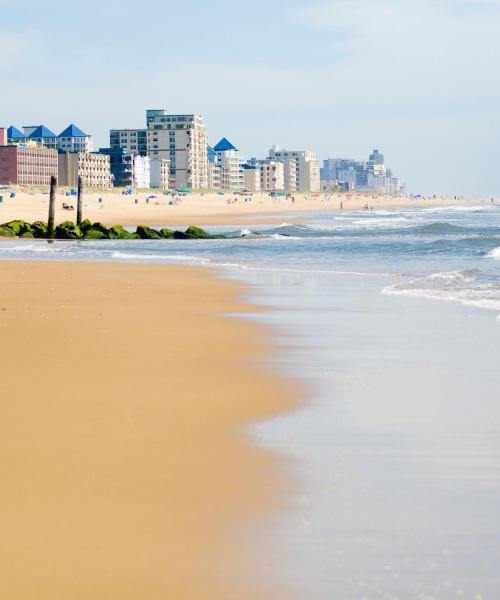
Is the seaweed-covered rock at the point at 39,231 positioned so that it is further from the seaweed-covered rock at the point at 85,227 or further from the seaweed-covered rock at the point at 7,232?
the seaweed-covered rock at the point at 85,227

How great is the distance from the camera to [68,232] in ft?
156

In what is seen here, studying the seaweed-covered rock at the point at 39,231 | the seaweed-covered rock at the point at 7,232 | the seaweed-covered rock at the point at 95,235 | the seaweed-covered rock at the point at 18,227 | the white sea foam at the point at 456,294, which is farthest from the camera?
the seaweed-covered rock at the point at 18,227

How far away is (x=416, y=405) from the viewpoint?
7.53 metres

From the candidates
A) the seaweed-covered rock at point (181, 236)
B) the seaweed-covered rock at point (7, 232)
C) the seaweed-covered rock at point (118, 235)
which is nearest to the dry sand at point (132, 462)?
the seaweed-covered rock at point (118, 235)

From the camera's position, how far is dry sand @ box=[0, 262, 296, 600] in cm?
411

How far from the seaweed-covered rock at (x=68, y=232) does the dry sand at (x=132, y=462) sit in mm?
35112

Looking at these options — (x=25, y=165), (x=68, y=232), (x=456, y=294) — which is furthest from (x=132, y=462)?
(x=25, y=165)

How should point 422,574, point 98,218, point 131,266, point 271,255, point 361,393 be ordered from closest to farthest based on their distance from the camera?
1. point 422,574
2. point 361,393
3. point 131,266
4. point 271,255
5. point 98,218

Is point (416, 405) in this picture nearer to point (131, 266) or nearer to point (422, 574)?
point (422, 574)

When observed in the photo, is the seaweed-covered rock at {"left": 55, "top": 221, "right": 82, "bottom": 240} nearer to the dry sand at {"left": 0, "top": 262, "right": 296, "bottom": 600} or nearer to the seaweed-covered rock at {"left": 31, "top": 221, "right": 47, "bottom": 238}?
the seaweed-covered rock at {"left": 31, "top": 221, "right": 47, "bottom": 238}

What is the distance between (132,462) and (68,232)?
4252cm

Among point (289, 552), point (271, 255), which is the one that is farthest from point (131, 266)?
point (289, 552)

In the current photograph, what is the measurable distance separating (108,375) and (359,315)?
232 inches

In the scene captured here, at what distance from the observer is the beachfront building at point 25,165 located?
180 m
